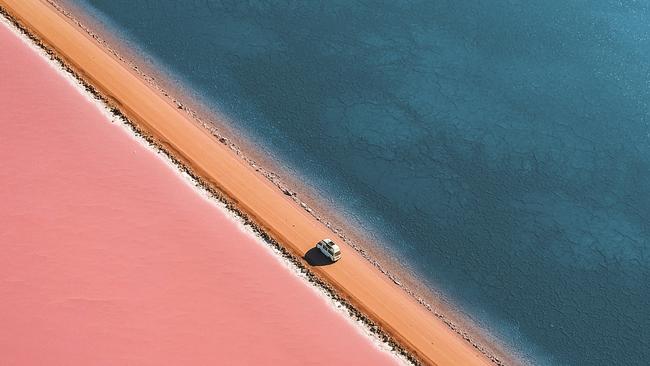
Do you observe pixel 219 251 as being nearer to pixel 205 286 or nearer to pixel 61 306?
pixel 205 286

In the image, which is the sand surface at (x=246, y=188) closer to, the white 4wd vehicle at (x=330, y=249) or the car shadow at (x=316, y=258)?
the car shadow at (x=316, y=258)

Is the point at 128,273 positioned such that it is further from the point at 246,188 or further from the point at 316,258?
the point at 316,258

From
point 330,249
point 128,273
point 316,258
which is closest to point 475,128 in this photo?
point 330,249

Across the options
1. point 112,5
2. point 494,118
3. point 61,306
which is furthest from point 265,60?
point 61,306

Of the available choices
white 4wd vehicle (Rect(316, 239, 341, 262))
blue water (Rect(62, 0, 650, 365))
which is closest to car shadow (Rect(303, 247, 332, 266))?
white 4wd vehicle (Rect(316, 239, 341, 262))

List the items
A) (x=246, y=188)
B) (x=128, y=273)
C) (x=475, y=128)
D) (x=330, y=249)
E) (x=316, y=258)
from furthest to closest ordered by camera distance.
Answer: (x=475, y=128) < (x=246, y=188) < (x=316, y=258) < (x=330, y=249) < (x=128, y=273)

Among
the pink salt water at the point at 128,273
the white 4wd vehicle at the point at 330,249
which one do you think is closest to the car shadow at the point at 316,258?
the white 4wd vehicle at the point at 330,249

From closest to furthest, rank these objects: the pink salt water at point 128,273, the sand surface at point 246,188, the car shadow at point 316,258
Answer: the pink salt water at point 128,273
the sand surface at point 246,188
the car shadow at point 316,258
